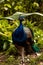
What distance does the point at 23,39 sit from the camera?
3.47 meters

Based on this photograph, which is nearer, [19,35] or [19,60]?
[19,35]

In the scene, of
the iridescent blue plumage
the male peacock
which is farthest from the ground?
the iridescent blue plumage

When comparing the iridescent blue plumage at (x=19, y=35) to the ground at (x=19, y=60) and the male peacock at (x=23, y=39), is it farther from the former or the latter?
the ground at (x=19, y=60)

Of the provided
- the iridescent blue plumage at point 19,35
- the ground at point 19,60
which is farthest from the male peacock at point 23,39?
the ground at point 19,60

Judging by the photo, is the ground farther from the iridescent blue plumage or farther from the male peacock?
Result: the iridescent blue plumage

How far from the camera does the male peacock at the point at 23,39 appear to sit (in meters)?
3.40

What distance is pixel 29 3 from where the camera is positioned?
562 centimetres

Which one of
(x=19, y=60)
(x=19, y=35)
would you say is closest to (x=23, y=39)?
(x=19, y=35)

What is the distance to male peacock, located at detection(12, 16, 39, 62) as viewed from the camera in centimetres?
340

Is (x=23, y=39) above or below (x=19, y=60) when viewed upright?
above

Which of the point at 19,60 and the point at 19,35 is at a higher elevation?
the point at 19,35

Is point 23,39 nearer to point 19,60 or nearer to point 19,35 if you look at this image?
point 19,35

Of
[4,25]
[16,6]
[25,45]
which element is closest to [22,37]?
[25,45]

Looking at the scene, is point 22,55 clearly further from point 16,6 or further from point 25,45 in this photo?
point 16,6
